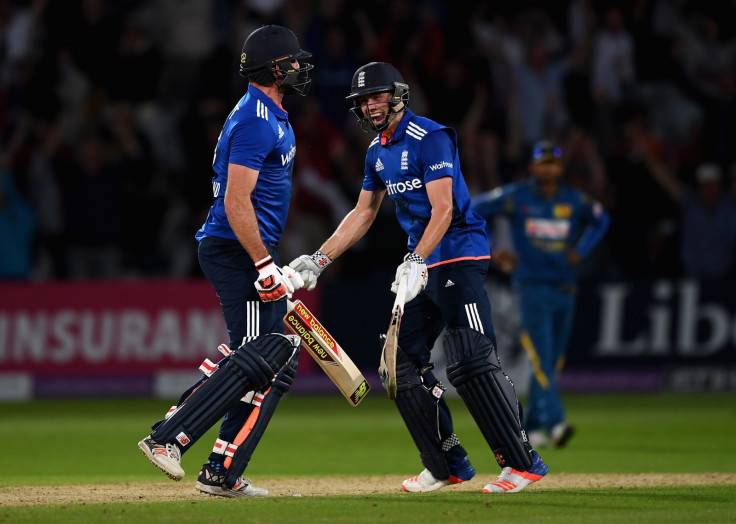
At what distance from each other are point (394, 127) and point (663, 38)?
10.4m

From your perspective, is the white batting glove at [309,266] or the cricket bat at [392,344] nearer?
the cricket bat at [392,344]

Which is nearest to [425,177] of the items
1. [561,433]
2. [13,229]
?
[561,433]

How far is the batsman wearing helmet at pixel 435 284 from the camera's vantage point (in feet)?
21.4

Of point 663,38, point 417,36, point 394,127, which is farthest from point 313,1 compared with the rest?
point 394,127

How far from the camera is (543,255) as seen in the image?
10.1m

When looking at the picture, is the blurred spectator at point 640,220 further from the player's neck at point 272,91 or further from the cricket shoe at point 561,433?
the player's neck at point 272,91

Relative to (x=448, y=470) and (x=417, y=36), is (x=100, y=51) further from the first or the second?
(x=448, y=470)

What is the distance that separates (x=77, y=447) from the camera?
10016 mm

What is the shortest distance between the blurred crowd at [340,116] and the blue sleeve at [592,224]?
4068 mm

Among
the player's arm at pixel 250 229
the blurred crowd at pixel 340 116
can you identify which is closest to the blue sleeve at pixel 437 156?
the player's arm at pixel 250 229

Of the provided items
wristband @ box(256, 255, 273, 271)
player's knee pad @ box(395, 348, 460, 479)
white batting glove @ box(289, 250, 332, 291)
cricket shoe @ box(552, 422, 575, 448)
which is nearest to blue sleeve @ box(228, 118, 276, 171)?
wristband @ box(256, 255, 273, 271)

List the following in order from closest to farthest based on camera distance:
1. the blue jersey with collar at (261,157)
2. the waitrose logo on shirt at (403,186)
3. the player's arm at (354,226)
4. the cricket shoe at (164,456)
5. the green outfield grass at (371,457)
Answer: the green outfield grass at (371,457) → the cricket shoe at (164,456) → the blue jersey with collar at (261,157) → the waitrose logo on shirt at (403,186) → the player's arm at (354,226)

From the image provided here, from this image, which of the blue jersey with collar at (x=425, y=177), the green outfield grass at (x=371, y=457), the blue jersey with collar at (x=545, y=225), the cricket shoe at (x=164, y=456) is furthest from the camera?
the blue jersey with collar at (x=545, y=225)

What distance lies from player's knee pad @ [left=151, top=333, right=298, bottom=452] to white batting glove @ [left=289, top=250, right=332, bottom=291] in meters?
0.39
